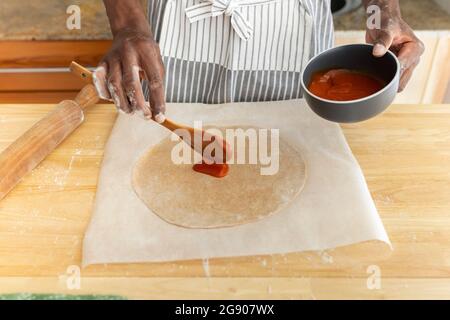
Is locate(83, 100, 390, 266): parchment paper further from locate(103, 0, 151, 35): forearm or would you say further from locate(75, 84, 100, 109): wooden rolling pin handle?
locate(103, 0, 151, 35): forearm

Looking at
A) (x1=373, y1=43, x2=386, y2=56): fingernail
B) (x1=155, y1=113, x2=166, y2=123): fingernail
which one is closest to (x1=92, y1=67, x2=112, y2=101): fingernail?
(x1=155, y1=113, x2=166, y2=123): fingernail

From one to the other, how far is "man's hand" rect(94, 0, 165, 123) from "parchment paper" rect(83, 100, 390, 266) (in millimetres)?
128

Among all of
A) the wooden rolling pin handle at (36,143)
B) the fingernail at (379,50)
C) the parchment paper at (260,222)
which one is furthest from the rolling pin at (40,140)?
the fingernail at (379,50)

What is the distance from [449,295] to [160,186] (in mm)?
499

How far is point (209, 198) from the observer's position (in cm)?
85

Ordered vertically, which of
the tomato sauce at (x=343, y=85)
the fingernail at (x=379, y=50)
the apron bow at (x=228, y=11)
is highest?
the fingernail at (x=379, y=50)

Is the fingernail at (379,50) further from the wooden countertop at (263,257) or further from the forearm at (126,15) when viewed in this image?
the forearm at (126,15)

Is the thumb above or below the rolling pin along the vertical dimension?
above

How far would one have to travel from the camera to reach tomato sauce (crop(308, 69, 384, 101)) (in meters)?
0.83

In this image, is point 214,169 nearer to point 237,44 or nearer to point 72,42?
point 237,44

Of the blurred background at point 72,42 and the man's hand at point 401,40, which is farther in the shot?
the blurred background at point 72,42

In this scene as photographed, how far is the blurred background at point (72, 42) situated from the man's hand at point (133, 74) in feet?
2.31

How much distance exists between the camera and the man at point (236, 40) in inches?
36.9
